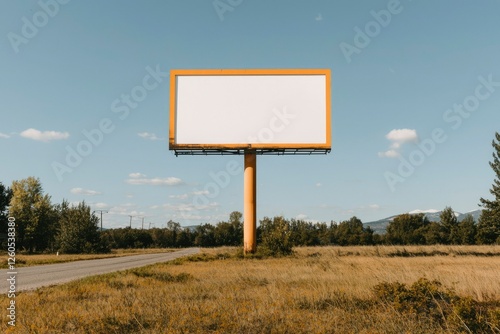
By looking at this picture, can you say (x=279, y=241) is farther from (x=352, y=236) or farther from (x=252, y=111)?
(x=352, y=236)

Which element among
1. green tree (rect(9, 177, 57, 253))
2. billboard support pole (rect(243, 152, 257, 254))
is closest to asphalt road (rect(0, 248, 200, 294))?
billboard support pole (rect(243, 152, 257, 254))

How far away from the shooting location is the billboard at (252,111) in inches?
1040

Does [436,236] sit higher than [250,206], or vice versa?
[250,206]

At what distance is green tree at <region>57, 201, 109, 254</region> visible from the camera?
4709 centimetres

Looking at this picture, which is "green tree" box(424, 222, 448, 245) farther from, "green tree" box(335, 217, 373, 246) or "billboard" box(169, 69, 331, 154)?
"billboard" box(169, 69, 331, 154)

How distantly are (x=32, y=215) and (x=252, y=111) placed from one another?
41628 mm

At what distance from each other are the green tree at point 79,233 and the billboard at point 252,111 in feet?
87.1

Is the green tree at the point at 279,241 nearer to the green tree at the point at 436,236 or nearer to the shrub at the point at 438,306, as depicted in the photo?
the shrub at the point at 438,306

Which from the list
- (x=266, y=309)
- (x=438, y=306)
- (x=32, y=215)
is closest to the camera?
(x=438, y=306)

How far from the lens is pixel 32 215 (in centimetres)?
Result: 5531

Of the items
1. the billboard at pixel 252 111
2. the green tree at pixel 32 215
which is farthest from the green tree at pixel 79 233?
the billboard at pixel 252 111

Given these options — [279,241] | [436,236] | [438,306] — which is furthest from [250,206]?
[436,236]

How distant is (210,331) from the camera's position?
621 centimetres

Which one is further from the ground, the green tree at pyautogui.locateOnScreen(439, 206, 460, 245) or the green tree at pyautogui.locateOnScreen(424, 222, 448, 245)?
the green tree at pyautogui.locateOnScreen(439, 206, 460, 245)
